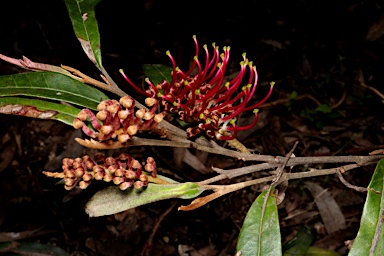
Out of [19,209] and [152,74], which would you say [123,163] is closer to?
[152,74]

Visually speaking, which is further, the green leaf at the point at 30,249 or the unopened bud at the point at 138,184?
the green leaf at the point at 30,249

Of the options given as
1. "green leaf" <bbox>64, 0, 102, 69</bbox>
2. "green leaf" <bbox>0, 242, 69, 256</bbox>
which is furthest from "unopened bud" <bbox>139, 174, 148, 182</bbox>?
"green leaf" <bbox>0, 242, 69, 256</bbox>

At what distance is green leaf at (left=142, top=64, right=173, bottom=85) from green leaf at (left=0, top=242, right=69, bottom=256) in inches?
47.3

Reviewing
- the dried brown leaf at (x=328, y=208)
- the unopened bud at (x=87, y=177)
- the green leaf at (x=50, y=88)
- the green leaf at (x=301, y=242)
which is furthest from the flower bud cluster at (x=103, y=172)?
the dried brown leaf at (x=328, y=208)

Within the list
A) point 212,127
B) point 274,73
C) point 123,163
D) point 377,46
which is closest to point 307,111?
point 274,73

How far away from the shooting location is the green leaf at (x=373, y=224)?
1061 millimetres

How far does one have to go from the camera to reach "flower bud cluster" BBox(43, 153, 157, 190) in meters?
0.96

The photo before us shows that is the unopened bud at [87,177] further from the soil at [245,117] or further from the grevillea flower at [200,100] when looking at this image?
the soil at [245,117]

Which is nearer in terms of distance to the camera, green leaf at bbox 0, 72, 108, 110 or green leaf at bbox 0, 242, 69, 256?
green leaf at bbox 0, 72, 108, 110

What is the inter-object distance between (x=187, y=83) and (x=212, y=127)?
5.5 inches

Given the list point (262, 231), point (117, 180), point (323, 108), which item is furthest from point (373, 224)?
point (323, 108)

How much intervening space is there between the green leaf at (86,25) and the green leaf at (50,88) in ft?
0.35

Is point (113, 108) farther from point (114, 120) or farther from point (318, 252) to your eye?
point (318, 252)

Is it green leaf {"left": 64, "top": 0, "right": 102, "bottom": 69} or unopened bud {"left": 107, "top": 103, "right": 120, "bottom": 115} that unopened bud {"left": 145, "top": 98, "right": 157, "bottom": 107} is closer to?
unopened bud {"left": 107, "top": 103, "right": 120, "bottom": 115}
